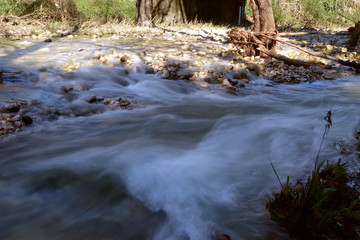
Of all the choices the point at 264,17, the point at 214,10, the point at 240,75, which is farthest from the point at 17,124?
the point at 214,10

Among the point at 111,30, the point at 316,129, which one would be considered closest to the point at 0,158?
the point at 316,129

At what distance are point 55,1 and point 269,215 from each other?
9.93 meters

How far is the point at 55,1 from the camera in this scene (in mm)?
9453

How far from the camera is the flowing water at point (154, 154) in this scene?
5.74 ft

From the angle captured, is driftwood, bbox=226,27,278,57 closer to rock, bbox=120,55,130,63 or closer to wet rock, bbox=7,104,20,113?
rock, bbox=120,55,130,63

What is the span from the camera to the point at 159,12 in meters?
9.85

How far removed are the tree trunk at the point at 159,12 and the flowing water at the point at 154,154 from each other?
5.89 m

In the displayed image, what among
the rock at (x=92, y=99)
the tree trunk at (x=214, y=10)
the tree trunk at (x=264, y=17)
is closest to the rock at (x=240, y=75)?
the tree trunk at (x=264, y=17)

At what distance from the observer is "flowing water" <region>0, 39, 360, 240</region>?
1751 mm

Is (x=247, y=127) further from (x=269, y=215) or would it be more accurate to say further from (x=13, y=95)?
(x=13, y=95)

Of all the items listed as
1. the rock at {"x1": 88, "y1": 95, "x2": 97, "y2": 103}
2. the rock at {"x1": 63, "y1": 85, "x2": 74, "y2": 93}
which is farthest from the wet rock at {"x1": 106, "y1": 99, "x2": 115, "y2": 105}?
the rock at {"x1": 63, "y1": 85, "x2": 74, "y2": 93}

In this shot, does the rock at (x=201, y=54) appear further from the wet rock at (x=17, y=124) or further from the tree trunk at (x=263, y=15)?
the wet rock at (x=17, y=124)

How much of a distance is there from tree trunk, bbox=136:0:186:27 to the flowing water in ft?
19.3

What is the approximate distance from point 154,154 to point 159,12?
27.2 ft
